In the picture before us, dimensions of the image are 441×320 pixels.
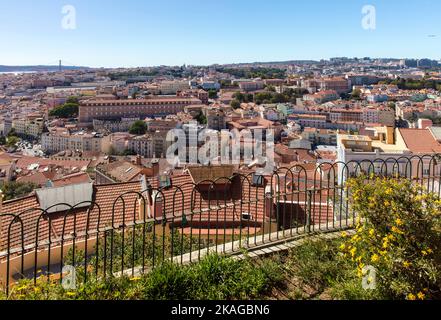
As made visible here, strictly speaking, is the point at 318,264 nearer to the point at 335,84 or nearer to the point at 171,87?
the point at 335,84

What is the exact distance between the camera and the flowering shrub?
2.20 m

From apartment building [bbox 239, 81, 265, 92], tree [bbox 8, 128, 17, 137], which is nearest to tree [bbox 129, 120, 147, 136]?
tree [bbox 8, 128, 17, 137]

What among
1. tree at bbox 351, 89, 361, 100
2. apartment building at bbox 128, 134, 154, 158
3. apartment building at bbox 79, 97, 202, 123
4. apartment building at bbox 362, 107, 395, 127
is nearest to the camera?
apartment building at bbox 128, 134, 154, 158

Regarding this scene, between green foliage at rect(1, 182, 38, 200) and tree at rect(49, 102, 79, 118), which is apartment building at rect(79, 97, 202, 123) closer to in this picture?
tree at rect(49, 102, 79, 118)

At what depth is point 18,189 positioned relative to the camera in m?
22.5

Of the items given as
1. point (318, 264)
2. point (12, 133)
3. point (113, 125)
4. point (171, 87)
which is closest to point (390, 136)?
point (318, 264)

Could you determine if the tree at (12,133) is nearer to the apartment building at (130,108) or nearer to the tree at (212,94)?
the apartment building at (130,108)

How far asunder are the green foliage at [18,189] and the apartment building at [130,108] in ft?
142

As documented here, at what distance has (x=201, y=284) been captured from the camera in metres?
2.56

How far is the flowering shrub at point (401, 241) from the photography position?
2197 millimetres

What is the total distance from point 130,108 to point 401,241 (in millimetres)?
69277

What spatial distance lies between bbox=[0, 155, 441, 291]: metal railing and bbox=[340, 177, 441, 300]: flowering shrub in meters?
0.53
